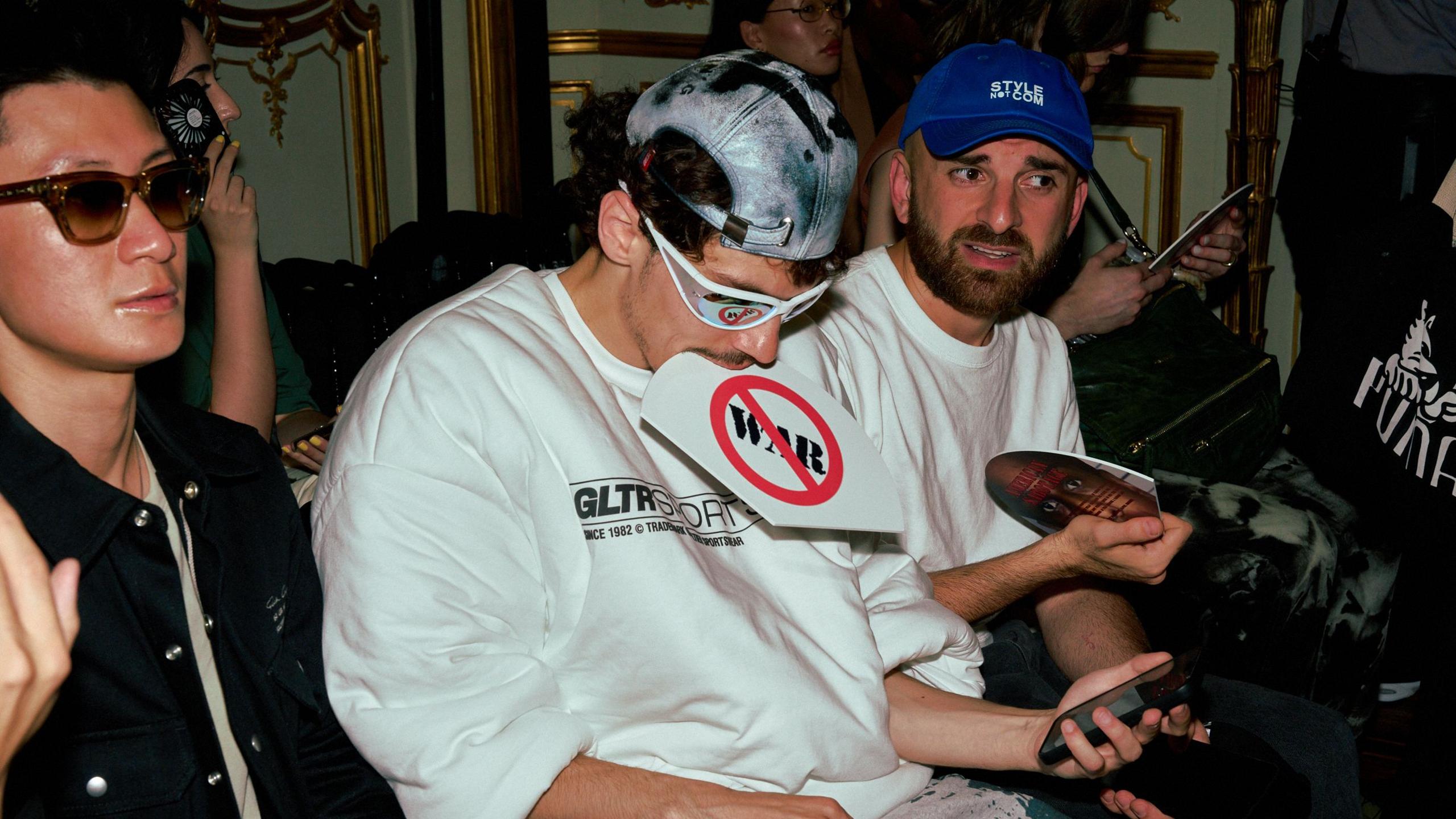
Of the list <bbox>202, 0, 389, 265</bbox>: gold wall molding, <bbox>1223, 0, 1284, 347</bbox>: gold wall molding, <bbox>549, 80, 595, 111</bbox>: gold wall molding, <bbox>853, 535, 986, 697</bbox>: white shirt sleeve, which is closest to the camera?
<bbox>853, 535, 986, 697</bbox>: white shirt sleeve

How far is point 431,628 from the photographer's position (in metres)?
1.48

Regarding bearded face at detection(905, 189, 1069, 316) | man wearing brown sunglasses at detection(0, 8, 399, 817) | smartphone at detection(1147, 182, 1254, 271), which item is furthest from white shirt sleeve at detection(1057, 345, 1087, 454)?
man wearing brown sunglasses at detection(0, 8, 399, 817)

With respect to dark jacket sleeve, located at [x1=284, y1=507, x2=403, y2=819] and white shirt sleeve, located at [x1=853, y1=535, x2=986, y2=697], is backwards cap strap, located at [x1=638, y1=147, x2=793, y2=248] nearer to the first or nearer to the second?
white shirt sleeve, located at [x1=853, y1=535, x2=986, y2=697]

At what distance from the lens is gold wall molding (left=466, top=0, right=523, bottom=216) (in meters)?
4.87

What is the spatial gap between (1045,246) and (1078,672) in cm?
80

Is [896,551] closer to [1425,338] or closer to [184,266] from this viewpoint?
[1425,338]

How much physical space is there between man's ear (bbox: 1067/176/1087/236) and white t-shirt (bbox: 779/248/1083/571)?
213 mm

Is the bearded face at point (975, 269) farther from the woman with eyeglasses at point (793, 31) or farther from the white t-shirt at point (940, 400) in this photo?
the woman with eyeglasses at point (793, 31)

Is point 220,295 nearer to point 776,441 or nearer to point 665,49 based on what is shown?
point 776,441

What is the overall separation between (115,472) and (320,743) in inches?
18.0

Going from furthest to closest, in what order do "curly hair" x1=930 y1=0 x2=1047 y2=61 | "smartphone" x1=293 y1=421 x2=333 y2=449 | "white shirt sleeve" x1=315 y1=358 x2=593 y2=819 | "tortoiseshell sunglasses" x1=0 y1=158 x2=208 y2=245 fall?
"curly hair" x1=930 y1=0 x2=1047 y2=61, "smartphone" x1=293 y1=421 x2=333 y2=449, "white shirt sleeve" x1=315 y1=358 x2=593 y2=819, "tortoiseshell sunglasses" x1=0 y1=158 x2=208 y2=245

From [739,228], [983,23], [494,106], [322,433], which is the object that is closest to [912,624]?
[739,228]

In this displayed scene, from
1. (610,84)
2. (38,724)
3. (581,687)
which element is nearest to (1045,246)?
(581,687)

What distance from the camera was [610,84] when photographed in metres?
5.16
